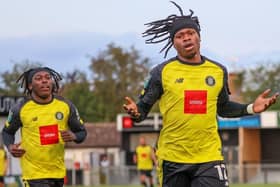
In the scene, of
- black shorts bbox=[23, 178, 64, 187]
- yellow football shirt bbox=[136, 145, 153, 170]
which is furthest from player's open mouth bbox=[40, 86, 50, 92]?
yellow football shirt bbox=[136, 145, 153, 170]

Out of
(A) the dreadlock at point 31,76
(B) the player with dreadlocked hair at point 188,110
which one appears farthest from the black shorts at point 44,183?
(B) the player with dreadlocked hair at point 188,110

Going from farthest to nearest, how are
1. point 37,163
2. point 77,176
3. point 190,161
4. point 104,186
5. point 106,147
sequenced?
point 106,147 → point 77,176 → point 104,186 → point 37,163 → point 190,161

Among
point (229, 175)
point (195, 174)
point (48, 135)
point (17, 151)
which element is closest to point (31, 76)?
point (48, 135)

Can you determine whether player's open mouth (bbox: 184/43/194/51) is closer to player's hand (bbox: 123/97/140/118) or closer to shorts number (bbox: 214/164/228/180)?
player's hand (bbox: 123/97/140/118)

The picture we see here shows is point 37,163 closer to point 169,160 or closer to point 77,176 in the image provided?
point 169,160

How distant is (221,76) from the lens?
1009 centimetres

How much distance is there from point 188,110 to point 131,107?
62cm

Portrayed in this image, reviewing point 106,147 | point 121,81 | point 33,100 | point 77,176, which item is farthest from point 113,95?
point 33,100

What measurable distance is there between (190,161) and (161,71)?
1.00 metres

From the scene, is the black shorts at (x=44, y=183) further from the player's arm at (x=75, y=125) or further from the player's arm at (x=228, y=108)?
the player's arm at (x=228, y=108)

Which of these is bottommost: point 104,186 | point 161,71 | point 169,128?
point 104,186

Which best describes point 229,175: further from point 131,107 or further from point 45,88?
point 131,107

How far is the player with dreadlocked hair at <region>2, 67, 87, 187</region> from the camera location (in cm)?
1302

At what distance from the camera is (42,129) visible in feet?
43.2
